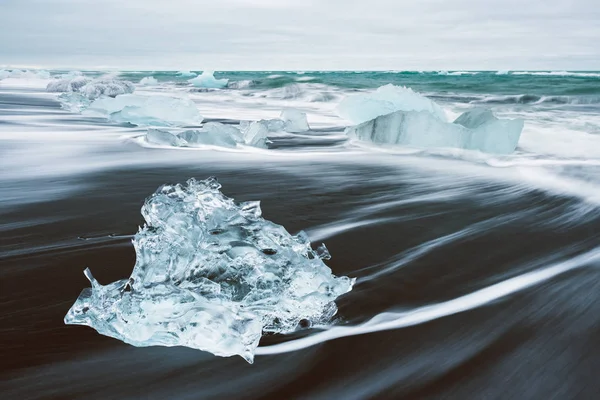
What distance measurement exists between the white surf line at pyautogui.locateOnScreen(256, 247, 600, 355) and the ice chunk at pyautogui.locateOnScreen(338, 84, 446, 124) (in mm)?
5302

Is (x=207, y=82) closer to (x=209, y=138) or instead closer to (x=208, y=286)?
(x=209, y=138)

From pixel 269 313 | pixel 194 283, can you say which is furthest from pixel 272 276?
pixel 194 283

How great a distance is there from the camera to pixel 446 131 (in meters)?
5.02

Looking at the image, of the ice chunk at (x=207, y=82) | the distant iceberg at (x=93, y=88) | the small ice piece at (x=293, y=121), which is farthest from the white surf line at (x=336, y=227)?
the ice chunk at (x=207, y=82)

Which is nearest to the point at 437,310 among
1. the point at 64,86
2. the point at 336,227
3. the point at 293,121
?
the point at 336,227

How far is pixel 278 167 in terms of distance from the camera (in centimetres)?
405

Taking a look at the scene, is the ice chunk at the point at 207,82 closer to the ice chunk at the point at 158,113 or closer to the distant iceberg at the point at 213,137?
the ice chunk at the point at 158,113

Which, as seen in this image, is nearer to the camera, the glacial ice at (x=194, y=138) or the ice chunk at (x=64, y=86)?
the glacial ice at (x=194, y=138)

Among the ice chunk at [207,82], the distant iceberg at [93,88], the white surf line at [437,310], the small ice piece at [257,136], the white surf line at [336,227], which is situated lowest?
the ice chunk at [207,82]

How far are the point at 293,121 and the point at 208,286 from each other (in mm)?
5264

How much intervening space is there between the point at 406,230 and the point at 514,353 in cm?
106

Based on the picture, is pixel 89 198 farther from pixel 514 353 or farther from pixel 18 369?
pixel 514 353

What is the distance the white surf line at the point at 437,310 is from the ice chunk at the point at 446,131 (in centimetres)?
294

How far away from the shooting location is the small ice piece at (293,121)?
6.52 metres
